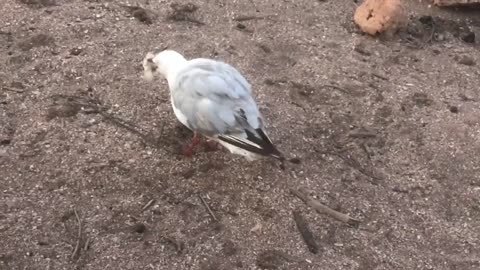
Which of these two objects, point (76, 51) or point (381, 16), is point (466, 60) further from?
point (76, 51)

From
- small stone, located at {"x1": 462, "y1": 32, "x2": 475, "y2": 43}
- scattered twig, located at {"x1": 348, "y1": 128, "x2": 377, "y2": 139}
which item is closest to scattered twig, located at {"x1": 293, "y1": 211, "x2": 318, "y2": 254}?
scattered twig, located at {"x1": 348, "y1": 128, "x2": 377, "y2": 139}

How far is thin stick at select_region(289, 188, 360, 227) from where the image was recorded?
116 inches

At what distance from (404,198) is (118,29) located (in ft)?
6.43

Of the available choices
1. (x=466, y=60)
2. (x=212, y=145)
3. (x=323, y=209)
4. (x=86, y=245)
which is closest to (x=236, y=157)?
(x=212, y=145)

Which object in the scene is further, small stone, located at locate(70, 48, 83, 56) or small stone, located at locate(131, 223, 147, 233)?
small stone, located at locate(70, 48, 83, 56)

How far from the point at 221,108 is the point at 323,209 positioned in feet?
2.11

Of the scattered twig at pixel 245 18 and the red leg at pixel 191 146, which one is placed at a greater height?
the scattered twig at pixel 245 18

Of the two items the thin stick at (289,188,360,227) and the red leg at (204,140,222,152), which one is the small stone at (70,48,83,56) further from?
the thin stick at (289,188,360,227)

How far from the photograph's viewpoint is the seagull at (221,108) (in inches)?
114

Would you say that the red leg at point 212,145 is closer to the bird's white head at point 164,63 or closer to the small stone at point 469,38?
the bird's white head at point 164,63

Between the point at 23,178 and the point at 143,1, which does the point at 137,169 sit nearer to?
the point at 23,178

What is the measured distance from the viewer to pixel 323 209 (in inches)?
117

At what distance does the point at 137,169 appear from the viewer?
10.1ft

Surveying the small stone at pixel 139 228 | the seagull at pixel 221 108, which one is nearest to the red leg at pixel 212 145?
the seagull at pixel 221 108
